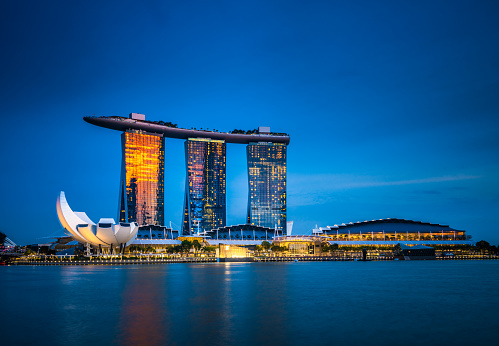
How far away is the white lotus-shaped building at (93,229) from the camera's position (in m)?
139

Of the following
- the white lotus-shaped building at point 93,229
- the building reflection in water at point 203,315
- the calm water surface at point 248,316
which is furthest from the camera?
the white lotus-shaped building at point 93,229

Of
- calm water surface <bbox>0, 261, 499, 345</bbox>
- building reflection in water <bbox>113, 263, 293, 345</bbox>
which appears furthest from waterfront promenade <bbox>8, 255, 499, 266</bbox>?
building reflection in water <bbox>113, 263, 293, 345</bbox>

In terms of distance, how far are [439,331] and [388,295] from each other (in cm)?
1992

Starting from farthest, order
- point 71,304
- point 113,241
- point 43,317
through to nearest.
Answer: point 113,241
point 71,304
point 43,317

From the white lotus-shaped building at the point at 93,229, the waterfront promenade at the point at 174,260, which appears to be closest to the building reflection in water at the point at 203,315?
the waterfront promenade at the point at 174,260

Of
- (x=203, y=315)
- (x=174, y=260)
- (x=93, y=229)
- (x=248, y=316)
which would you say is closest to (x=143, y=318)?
(x=203, y=315)

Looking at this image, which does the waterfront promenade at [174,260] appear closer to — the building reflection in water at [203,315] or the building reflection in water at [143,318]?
the building reflection in water at [203,315]

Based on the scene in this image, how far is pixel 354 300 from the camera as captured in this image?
149ft

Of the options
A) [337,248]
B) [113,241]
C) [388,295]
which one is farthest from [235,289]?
[337,248]

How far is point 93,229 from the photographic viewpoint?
138500 millimetres

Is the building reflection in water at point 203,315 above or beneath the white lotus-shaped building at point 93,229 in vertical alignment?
beneath

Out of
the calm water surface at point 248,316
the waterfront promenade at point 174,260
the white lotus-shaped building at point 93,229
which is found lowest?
the calm water surface at point 248,316

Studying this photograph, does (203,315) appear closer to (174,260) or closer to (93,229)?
(93,229)

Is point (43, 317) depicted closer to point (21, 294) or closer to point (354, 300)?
point (21, 294)
